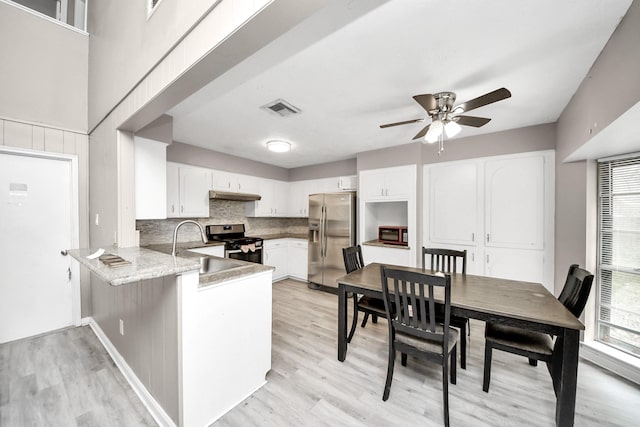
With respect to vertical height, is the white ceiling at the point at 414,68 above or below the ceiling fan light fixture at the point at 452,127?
above

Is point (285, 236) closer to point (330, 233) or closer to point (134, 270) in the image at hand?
point (330, 233)

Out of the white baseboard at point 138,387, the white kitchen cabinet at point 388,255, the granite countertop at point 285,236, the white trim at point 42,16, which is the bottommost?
the white baseboard at point 138,387

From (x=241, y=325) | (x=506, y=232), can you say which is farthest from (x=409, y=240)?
(x=241, y=325)

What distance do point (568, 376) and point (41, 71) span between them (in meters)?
5.35

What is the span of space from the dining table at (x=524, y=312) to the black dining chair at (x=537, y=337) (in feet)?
0.25

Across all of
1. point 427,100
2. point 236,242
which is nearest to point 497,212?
point 427,100

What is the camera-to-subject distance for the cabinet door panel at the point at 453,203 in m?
3.29

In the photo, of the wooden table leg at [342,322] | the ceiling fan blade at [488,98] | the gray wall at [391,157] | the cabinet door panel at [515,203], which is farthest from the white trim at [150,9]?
the cabinet door panel at [515,203]

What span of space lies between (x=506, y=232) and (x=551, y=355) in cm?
184

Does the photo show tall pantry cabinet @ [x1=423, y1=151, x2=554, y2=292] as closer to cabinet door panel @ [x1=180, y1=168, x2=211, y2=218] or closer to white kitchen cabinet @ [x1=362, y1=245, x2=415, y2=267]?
white kitchen cabinet @ [x1=362, y1=245, x2=415, y2=267]

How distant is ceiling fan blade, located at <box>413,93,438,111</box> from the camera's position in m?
1.70

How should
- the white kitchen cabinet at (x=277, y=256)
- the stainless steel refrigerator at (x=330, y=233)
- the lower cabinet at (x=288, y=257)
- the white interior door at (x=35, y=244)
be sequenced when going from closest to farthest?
1. the white interior door at (x=35, y=244)
2. the stainless steel refrigerator at (x=330, y=233)
3. the white kitchen cabinet at (x=277, y=256)
4. the lower cabinet at (x=288, y=257)

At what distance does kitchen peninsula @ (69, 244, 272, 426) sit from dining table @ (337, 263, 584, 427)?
0.82 meters

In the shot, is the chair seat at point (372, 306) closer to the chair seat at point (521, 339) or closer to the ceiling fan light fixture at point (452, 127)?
the chair seat at point (521, 339)
